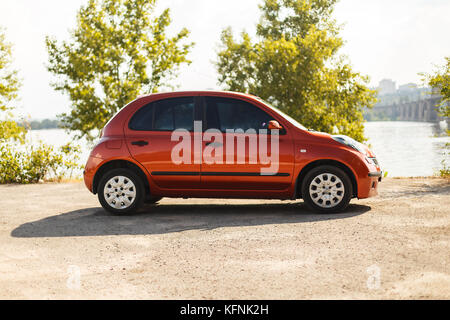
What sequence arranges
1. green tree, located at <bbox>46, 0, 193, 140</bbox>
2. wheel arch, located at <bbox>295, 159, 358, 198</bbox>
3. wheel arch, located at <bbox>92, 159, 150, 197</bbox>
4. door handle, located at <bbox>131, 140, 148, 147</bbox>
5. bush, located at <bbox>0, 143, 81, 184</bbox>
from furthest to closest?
green tree, located at <bbox>46, 0, 193, 140</bbox> → bush, located at <bbox>0, 143, 81, 184</bbox> → wheel arch, located at <bbox>92, 159, 150, 197</bbox> → door handle, located at <bbox>131, 140, 148, 147</bbox> → wheel arch, located at <bbox>295, 159, 358, 198</bbox>

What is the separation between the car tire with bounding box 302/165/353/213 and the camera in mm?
7168

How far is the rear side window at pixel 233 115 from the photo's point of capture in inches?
287

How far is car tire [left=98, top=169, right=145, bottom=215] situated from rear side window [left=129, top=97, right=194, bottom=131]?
0.73 meters

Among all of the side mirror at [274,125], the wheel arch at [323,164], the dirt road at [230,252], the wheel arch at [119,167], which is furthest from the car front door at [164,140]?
the wheel arch at [323,164]

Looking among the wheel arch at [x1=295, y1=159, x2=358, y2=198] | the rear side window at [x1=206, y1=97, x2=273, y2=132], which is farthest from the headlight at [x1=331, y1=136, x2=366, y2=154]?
the rear side window at [x1=206, y1=97, x2=273, y2=132]

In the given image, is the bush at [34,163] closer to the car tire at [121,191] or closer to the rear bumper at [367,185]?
the car tire at [121,191]

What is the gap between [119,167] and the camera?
7.52 metres

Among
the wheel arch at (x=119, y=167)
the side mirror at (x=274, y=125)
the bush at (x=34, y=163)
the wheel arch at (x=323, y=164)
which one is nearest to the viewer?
the side mirror at (x=274, y=125)

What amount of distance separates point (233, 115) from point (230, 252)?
272cm

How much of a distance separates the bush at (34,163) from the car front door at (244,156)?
7616 mm

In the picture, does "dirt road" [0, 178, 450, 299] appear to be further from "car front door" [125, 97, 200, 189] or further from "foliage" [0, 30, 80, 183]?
"foliage" [0, 30, 80, 183]

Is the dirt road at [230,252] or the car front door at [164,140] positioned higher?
the car front door at [164,140]

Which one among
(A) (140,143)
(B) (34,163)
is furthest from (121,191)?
(B) (34,163)

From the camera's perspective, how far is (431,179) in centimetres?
1188
